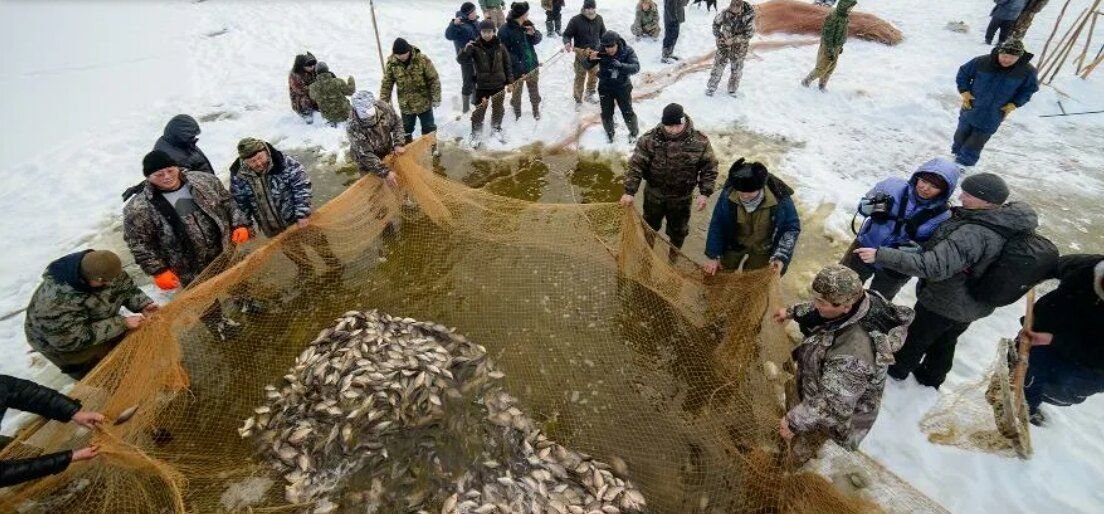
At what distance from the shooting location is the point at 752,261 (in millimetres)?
5129

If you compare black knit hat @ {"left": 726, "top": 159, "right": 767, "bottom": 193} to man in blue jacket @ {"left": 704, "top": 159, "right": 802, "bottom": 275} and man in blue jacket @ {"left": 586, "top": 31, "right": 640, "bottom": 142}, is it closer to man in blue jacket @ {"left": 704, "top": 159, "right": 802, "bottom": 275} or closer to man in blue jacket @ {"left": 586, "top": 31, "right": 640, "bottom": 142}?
man in blue jacket @ {"left": 704, "top": 159, "right": 802, "bottom": 275}

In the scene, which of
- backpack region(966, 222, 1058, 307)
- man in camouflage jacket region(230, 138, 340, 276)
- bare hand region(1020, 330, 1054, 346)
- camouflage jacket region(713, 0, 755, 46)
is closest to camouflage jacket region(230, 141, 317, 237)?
man in camouflage jacket region(230, 138, 340, 276)

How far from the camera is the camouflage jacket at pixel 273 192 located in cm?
525

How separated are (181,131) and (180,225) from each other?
5.35 feet

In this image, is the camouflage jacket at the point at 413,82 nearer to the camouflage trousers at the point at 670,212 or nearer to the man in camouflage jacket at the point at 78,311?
the camouflage trousers at the point at 670,212

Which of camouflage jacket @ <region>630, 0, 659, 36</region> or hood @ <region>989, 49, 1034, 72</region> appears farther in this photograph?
camouflage jacket @ <region>630, 0, 659, 36</region>

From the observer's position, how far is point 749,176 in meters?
4.32

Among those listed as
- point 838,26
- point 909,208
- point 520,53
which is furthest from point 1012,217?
point 520,53

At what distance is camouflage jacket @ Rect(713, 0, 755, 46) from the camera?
926 cm

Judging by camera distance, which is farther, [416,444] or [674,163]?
[674,163]

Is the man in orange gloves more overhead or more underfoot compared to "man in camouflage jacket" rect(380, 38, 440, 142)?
more underfoot

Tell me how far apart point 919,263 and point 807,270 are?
8.33 ft

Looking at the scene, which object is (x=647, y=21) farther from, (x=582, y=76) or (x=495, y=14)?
(x=582, y=76)

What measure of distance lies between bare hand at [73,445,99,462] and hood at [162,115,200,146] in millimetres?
3666
